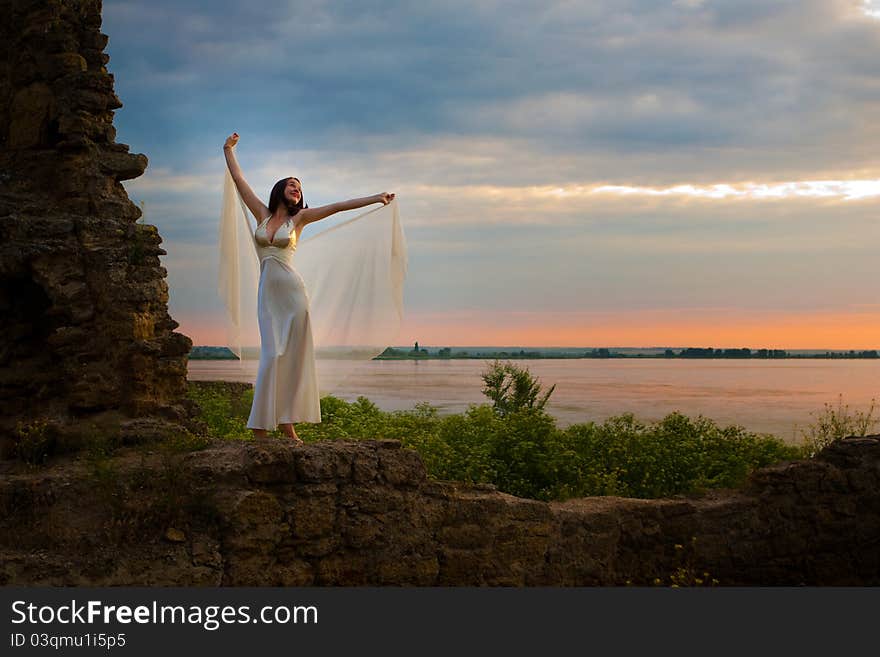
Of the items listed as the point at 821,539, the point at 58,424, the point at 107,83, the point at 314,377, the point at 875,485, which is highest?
the point at 107,83

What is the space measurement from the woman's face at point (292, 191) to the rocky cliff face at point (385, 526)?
2626 millimetres

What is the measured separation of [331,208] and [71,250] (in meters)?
2.88

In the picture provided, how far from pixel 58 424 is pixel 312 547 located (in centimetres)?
301

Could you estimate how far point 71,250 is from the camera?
9.05 metres

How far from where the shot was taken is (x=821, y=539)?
33.1ft

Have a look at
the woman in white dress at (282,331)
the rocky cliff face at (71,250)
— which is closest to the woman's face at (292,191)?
the woman in white dress at (282,331)

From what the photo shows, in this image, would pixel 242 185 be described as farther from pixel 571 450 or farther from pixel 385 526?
pixel 571 450

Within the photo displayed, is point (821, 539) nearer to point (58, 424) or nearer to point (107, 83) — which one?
point (58, 424)

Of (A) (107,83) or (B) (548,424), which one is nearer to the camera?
(A) (107,83)

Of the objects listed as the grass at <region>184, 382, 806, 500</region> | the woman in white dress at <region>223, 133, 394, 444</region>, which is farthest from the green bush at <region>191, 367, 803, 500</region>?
the woman in white dress at <region>223, 133, 394, 444</region>

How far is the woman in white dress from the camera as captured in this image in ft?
28.3

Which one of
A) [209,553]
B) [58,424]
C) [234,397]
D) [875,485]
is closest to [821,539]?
[875,485]

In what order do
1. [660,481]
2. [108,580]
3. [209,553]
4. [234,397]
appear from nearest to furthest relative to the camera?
[108,580] → [209,553] → [660,481] → [234,397]

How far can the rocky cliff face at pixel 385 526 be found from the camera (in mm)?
7258
